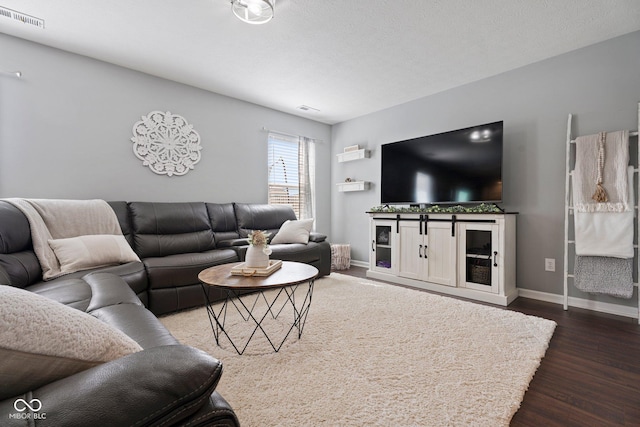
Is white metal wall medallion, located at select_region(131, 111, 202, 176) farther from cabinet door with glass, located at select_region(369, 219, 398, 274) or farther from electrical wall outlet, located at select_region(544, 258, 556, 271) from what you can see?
electrical wall outlet, located at select_region(544, 258, 556, 271)

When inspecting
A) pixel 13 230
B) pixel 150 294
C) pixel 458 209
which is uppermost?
pixel 458 209

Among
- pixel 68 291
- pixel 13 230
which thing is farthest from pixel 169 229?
pixel 68 291

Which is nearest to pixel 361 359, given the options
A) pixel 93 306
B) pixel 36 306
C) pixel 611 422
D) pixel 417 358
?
pixel 417 358

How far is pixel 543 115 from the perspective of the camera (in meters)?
3.06

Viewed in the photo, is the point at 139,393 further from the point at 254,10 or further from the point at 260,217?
the point at 260,217

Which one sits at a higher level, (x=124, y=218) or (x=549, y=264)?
(x=124, y=218)

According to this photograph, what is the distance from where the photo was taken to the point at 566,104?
2924 millimetres

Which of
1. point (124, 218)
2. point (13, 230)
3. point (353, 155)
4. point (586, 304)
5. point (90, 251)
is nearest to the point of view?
point (13, 230)

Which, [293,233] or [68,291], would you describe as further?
[293,233]

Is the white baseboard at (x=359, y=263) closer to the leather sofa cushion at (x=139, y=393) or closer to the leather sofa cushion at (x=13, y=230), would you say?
the leather sofa cushion at (x=13, y=230)

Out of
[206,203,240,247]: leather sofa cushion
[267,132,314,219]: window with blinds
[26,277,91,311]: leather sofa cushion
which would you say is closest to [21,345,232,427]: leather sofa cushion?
[26,277,91,311]: leather sofa cushion

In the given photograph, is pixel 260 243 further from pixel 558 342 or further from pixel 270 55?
pixel 558 342

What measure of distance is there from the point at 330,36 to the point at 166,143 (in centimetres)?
224

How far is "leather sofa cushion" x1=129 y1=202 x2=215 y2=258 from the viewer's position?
2.95 metres
